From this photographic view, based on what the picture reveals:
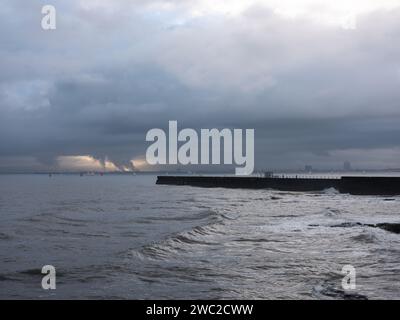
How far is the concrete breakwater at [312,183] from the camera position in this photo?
61.5 meters

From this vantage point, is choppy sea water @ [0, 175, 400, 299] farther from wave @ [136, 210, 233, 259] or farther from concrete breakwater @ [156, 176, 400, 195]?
concrete breakwater @ [156, 176, 400, 195]

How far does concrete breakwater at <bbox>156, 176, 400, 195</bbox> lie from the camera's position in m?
61.5

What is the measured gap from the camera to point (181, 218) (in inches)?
1331

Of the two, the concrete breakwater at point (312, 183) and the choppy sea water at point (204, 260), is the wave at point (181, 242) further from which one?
the concrete breakwater at point (312, 183)

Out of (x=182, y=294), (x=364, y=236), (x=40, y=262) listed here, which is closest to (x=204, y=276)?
(x=182, y=294)

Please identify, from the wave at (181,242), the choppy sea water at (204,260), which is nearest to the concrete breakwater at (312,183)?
the choppy sea water at (204,260)

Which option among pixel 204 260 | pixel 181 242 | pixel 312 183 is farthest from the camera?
pixel 312 183

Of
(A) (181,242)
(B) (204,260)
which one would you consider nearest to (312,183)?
(A) (181,242)

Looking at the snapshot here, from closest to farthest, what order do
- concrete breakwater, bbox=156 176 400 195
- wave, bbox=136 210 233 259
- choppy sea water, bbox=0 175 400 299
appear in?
choppy sea water, bbox=0 175 400 299, wave, bbox=136 210 233 259, concrete breakwater, bbox=156 176 400 195

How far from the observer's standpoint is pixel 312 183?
7875 cm

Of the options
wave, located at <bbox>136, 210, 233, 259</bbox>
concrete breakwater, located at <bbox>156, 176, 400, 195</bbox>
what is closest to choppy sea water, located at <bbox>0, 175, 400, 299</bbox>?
wave, located at <bbox>136, 210, 233, 259</bbox>

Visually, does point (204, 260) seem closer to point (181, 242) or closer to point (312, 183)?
point (181, 242)

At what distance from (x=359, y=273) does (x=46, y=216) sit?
2704cm

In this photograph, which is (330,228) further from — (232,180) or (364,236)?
(232,180)
